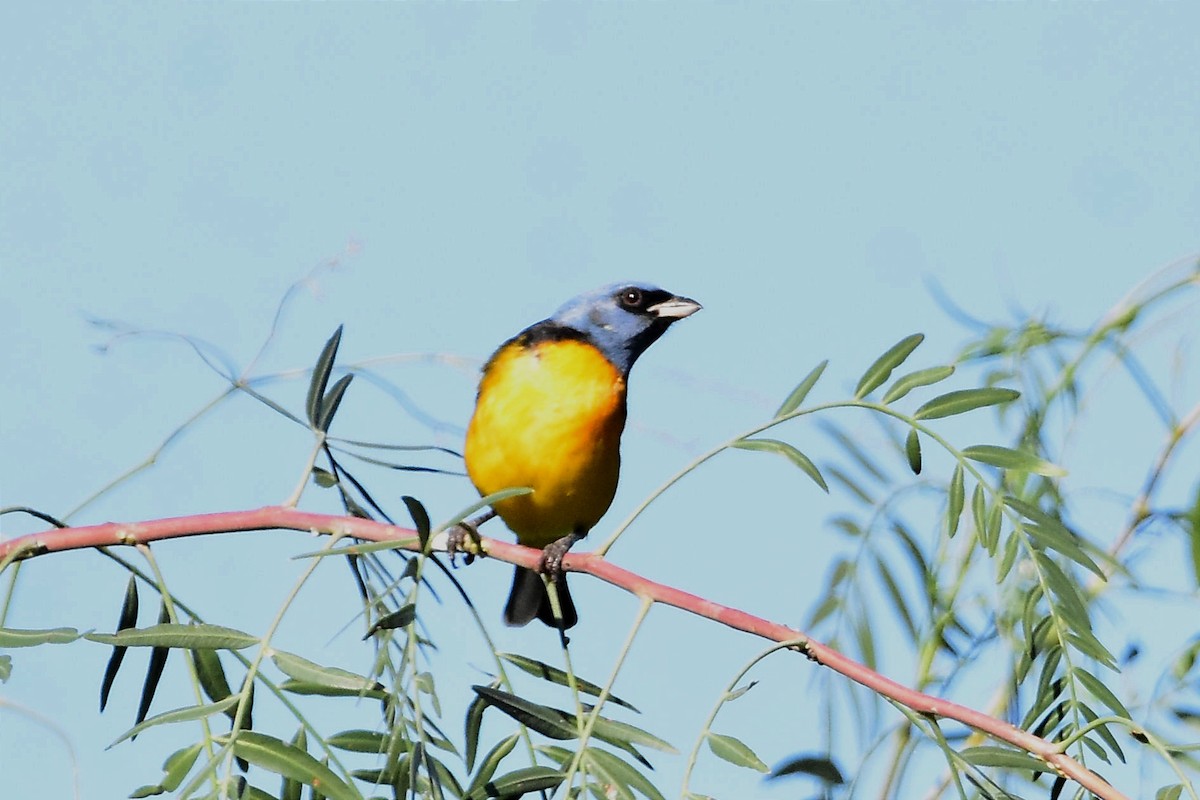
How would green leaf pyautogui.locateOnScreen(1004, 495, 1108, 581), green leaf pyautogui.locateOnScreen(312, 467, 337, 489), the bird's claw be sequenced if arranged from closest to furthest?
green leaf pyautogui.locateOnScreen(1004, 495, 1108, 581), green leaf pyautogui.locateOnScreen(312, 467, 337, 489), the bird's claw

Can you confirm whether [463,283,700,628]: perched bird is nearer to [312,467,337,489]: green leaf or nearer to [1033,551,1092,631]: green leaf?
[312,467,337,489]: green leaf

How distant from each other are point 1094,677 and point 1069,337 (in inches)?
40.5

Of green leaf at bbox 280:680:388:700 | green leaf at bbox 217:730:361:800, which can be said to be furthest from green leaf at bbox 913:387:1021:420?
green leaf at bbox 217:730:361:800

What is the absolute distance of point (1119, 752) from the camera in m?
2.58

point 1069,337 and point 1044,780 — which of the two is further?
point 1069,337

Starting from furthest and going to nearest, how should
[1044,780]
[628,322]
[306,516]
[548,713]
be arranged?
[628,322] < [1044,780] < [306,516] < [548,713]

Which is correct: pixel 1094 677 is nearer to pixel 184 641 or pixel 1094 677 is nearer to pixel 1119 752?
pixel 1119 752

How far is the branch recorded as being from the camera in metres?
2.49

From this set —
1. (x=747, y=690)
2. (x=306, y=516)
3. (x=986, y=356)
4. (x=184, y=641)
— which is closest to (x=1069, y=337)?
(x=986, y=356)

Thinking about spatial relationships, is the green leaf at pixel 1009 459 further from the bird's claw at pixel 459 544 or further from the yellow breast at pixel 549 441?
the yellow breast at pixel 549 441

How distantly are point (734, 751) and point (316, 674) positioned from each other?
69 centimetres

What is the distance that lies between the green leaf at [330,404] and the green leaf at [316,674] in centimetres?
58

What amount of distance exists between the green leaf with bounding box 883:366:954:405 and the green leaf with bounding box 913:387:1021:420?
4 cm

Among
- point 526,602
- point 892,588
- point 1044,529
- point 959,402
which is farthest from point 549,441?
point 1044,529
